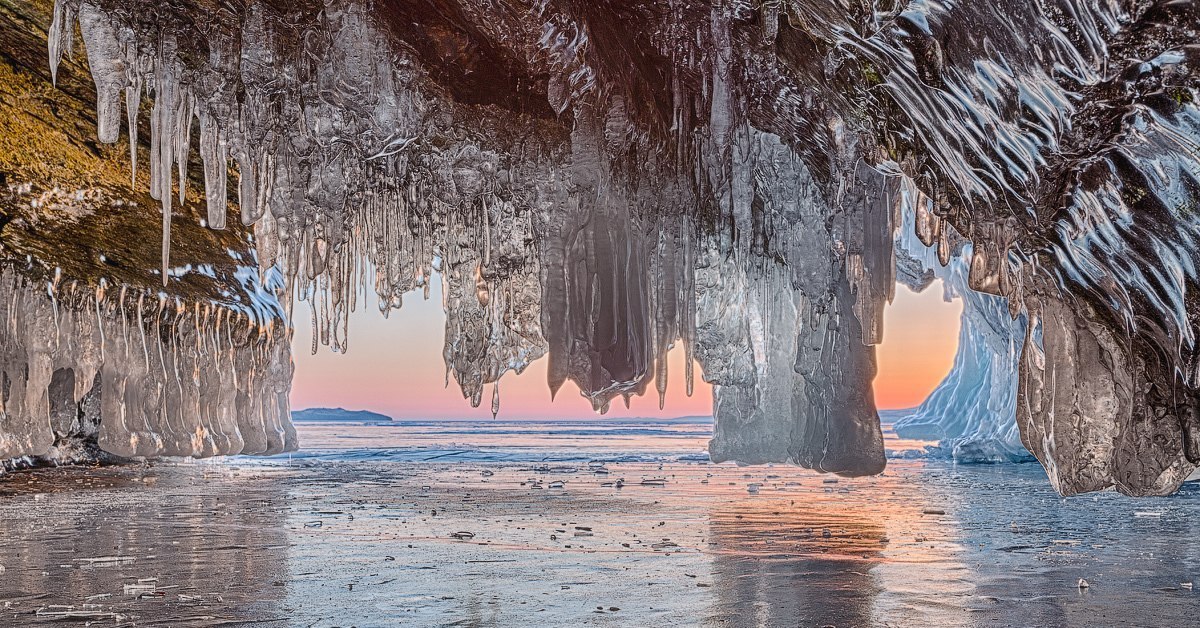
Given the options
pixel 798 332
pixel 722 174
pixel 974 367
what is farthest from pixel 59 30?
pixel 974 367

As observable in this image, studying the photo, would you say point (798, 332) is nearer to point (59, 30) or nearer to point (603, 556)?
point (603, 556)

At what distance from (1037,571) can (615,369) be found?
4982 mm

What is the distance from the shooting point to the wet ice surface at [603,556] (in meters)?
4.62

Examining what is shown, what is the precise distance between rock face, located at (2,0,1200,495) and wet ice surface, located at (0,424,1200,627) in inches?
39.6

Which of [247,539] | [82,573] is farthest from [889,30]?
[247,539]

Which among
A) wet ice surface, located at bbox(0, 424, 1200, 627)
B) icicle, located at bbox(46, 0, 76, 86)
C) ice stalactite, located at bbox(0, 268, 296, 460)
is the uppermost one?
icicle, located at bbox(46, 0, 76, 86)

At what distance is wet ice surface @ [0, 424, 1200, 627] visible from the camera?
4.62 meters

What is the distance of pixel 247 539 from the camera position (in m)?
7.32

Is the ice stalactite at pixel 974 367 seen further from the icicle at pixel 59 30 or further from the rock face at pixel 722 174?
the icicle at pixel 59 30

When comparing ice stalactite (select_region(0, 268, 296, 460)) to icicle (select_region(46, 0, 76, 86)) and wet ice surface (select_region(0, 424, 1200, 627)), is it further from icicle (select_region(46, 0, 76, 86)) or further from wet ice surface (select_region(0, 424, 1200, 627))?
icicle (select_region(46, 0, 76, 86))

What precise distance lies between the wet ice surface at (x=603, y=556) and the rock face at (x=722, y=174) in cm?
101

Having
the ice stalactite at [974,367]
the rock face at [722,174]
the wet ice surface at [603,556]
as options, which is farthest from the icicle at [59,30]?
the ice stalactite at [974,367]

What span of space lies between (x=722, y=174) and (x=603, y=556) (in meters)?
3.39

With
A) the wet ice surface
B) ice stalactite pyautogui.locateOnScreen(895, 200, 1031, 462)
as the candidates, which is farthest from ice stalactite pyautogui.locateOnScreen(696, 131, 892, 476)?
ice stalactite pyautogui.locateOnScreen(895, 200, 1031, 462)
